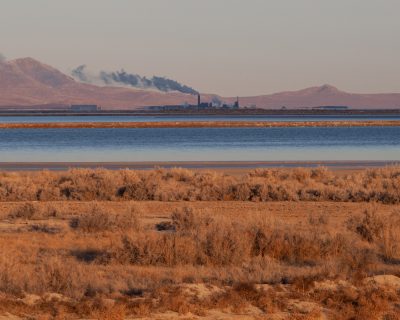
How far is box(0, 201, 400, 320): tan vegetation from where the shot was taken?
11758 mm

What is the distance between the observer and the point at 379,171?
1313 inches

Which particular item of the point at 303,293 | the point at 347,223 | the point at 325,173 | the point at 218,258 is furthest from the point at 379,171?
the point at 303,293

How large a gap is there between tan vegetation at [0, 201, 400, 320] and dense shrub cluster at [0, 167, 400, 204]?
513cm

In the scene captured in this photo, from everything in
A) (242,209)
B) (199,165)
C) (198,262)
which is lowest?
(199,165)

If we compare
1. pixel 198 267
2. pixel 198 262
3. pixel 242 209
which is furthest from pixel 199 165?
pixel 198 267

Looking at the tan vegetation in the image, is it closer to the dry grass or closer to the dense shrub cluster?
the dry grass

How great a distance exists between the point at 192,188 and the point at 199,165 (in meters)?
16.7

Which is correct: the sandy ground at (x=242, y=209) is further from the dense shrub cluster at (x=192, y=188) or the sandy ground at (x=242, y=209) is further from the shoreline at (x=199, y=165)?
the shoreline at (x=199, y=165)

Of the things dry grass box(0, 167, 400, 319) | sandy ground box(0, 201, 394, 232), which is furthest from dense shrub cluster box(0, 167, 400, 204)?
dry grass box(0, 167, 400, 319)

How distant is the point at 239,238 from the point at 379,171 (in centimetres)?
1883

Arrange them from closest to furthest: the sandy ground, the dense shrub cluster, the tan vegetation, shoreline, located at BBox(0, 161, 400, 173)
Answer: the tan vegetation < the sandy ground < the dense shrub cluster < shoreline, located at BBox(0, 161, 400, 173)

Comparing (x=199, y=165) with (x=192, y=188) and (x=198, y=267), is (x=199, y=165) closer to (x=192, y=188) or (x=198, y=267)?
(x=192, y=188)

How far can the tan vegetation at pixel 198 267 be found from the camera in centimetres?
1176

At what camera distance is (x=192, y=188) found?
1129 inches
